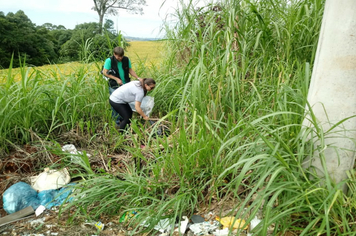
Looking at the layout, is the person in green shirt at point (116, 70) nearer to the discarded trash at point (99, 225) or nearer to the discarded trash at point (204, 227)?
the discarded trash at point (99, 225)

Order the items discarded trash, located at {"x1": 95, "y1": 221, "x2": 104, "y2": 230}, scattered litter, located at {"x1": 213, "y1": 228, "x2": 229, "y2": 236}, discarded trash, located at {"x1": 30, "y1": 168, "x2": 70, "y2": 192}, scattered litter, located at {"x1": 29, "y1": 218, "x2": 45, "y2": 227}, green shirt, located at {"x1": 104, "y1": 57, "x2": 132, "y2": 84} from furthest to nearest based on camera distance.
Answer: green shirt, located at {"x1": 104, "y1": 57, "x2": 132, "y2": 84} → discarded trash, located at {"x1": 30, "y1": 168, "x2": 70, "y2": 192} → scattered litter, located at {"x1": 29, "y1": 218, "x2": 45, "y2": 227} → discarded trash, located at {"x1": 95, "y1": 221, "x2": 104, "y2": 230} → scattered litter, located at {"x1": 213, "y1": 228, "x2": 229, "y2": 236}

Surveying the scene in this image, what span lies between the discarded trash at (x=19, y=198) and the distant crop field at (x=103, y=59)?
157cm

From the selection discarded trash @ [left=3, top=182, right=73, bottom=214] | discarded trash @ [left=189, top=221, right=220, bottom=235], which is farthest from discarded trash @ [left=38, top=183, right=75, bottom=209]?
discarded trash @ [left=189, top=221, right=220, bottom=235]

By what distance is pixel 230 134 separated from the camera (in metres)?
2.37

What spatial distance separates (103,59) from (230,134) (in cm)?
306

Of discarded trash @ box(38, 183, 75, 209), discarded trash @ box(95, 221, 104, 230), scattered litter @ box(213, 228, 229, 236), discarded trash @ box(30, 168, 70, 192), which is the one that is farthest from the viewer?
discarded trash @ box(30, 168, 70, 192)

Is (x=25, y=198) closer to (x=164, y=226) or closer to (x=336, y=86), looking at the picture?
(x=164, y=226)

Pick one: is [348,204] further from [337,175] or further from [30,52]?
[30,52]

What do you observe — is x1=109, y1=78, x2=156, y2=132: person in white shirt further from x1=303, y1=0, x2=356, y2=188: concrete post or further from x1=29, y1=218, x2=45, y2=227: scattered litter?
x1=303, y1=0, x2=356, y2=188: concrete post

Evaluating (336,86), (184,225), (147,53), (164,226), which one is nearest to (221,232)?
(184,225)

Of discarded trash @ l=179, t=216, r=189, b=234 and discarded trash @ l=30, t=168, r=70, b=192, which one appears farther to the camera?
discarded trash @ l=30, t=168, r=70, b=192

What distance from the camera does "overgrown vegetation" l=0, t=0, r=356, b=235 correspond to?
1.68 metres

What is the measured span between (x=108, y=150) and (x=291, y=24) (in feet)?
7.67

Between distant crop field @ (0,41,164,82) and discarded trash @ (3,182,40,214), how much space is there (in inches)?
61.8
